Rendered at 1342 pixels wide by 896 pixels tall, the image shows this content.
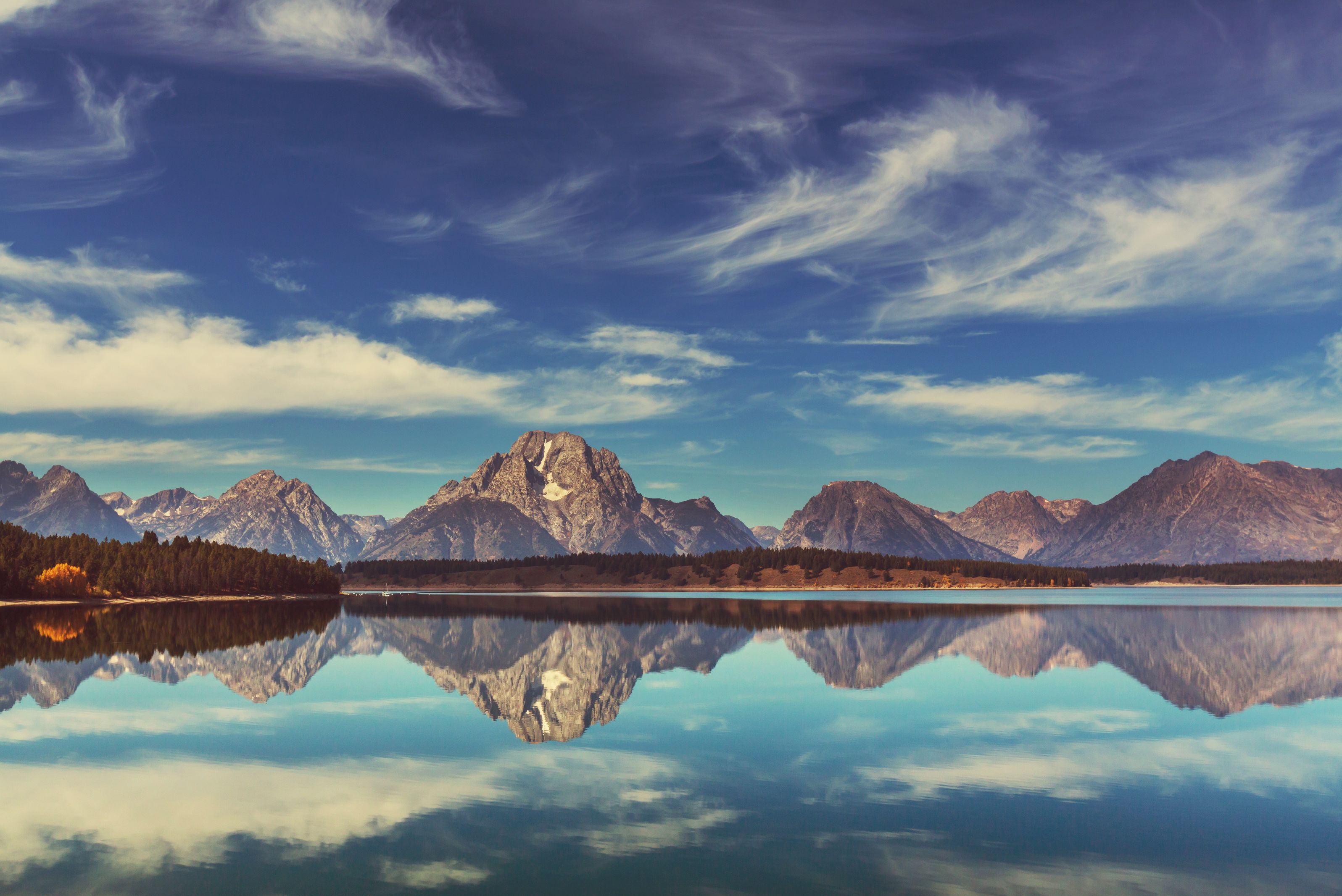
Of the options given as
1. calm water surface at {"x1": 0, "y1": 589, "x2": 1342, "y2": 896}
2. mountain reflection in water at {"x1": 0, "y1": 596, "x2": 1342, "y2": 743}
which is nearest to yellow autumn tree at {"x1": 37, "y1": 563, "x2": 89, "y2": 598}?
mountain reflection in water at {"x1": 0, "y1": 596, "x2": 1342, "y2": 743}

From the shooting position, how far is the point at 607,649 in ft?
299

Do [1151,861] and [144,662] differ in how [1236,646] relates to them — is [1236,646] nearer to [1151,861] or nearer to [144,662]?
[1151,861]

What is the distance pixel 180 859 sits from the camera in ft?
74.5

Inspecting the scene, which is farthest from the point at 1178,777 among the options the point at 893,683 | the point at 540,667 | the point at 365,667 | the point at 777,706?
the point at 365,667

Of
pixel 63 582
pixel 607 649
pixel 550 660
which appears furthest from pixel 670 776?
pixel 63 582

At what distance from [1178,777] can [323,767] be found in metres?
33.2

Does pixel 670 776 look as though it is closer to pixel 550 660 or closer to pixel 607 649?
pixel 550 660

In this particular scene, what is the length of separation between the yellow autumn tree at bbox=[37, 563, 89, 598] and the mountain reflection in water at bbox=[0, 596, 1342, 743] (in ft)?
88.6

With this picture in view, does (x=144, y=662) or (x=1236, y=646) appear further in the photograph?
(x=1236, y=646)

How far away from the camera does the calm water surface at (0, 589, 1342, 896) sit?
2181 centimetres

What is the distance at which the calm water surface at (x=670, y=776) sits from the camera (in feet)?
71.6

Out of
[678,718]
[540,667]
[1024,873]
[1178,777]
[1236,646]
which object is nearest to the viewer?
[1024,873]

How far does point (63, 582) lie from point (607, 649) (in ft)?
527

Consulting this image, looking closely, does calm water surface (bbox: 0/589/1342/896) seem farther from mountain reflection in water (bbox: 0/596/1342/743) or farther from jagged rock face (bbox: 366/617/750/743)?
mountain reflection in water (bbox: 0/596/1342/743)
